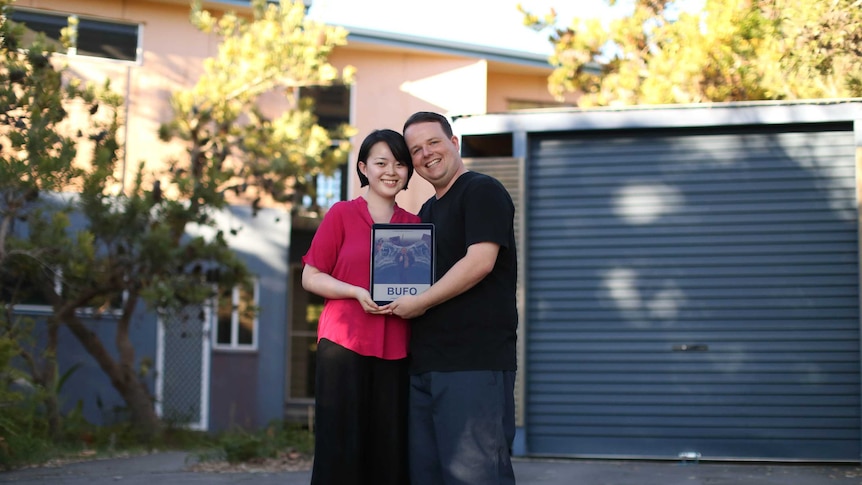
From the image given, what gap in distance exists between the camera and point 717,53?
1542cm

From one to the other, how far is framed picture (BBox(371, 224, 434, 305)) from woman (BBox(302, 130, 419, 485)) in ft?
0.30

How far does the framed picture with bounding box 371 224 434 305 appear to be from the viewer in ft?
14.1

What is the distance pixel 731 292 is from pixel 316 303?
45.0ft

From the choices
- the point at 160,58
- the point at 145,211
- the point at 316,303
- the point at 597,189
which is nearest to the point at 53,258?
the point at 145,211

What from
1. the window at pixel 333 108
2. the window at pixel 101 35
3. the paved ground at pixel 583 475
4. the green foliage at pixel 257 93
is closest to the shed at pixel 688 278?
the paved ground at pixel 583 475

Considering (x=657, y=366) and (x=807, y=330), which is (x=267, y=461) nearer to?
(x=657, y=366)

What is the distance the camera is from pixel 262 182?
1477 centimetres

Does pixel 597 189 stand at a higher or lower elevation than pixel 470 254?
higher

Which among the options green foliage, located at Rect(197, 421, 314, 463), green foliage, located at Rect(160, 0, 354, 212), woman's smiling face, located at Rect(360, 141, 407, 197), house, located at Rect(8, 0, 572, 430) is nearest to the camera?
woman's smiling face, located at Rect(360, 141, 407, 197)

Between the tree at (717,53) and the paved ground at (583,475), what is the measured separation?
3521 mm

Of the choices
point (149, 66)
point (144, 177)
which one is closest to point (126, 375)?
point (144, 177)

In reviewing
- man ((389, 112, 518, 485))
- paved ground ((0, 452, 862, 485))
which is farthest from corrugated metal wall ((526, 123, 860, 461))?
man ((389, 112, 518, 485))

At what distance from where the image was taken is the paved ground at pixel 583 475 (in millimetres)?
7988

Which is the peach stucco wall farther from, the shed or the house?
the shed
